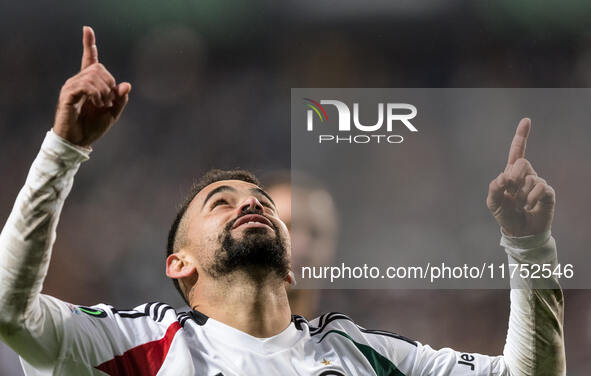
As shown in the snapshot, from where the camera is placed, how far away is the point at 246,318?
2338mm

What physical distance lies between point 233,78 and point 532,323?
7.71ft

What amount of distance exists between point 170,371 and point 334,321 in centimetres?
71

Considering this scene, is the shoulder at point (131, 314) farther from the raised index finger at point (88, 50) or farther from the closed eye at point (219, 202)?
the raised index finger at point (88, 50)

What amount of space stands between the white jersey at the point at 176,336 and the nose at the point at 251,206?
0.42 metres

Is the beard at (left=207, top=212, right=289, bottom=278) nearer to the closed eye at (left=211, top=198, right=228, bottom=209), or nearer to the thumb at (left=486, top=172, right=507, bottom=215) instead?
the closed eye at (left=211, top=198, right=228, bottom=209)

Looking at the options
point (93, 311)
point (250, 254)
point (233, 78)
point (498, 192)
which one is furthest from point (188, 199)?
point (233, 78)

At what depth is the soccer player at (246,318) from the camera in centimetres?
192

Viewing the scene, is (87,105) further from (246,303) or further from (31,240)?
(246,303)

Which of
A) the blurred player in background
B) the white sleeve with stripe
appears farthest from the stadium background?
the white sleeve with stripe

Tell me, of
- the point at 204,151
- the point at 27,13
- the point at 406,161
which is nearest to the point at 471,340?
the point at 406,161

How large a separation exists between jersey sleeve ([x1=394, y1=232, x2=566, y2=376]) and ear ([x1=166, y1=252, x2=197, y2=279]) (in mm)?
1006

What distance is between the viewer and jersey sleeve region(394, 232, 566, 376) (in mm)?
2318

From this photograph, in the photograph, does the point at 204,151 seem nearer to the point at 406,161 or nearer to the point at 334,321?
the point at 406,161

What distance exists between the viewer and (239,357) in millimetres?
2219
